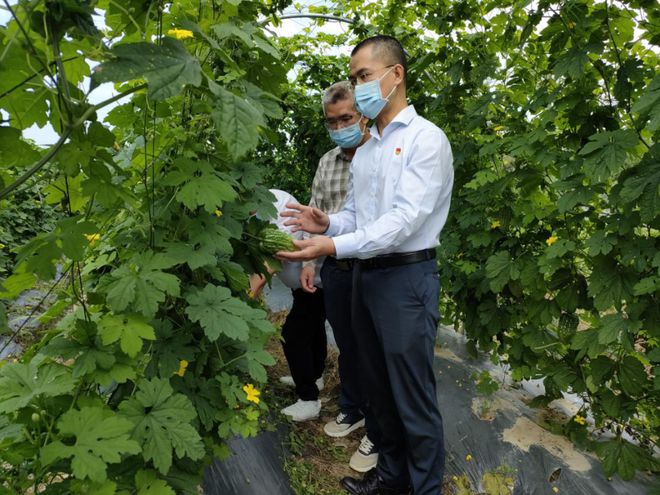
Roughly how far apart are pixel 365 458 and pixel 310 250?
5.15 feet

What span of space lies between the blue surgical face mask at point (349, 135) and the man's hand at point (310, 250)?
1071 mm

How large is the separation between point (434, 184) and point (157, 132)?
3.88 feet

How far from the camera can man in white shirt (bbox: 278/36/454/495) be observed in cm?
203

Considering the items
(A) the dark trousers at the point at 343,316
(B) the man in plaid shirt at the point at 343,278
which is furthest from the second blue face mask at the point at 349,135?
(A) the dark trousers at the point at 343,316

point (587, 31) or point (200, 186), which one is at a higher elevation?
point (587, 31)

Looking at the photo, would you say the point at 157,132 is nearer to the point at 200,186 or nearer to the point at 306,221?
the point at 200,186

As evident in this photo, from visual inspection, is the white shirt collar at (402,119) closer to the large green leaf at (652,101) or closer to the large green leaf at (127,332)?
the large green leaf at (652,101)

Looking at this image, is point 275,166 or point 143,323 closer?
point 143,323

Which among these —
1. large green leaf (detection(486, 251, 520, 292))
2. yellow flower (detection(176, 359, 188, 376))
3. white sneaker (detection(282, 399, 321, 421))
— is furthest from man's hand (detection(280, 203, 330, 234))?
white sneaker (detection(282, 399, 321, 421))

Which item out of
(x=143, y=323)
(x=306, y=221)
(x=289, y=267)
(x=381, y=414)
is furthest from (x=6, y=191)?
(x=289, y=267)

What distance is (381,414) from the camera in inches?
95.0

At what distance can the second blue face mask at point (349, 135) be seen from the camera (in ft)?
9.39

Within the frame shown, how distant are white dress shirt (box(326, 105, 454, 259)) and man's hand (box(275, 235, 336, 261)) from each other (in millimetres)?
46

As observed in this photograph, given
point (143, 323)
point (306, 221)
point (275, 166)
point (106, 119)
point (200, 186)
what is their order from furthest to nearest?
point (275, 166) → point (306, 221) → point (106, 119) → point (200, 186) → point (143, 323)
